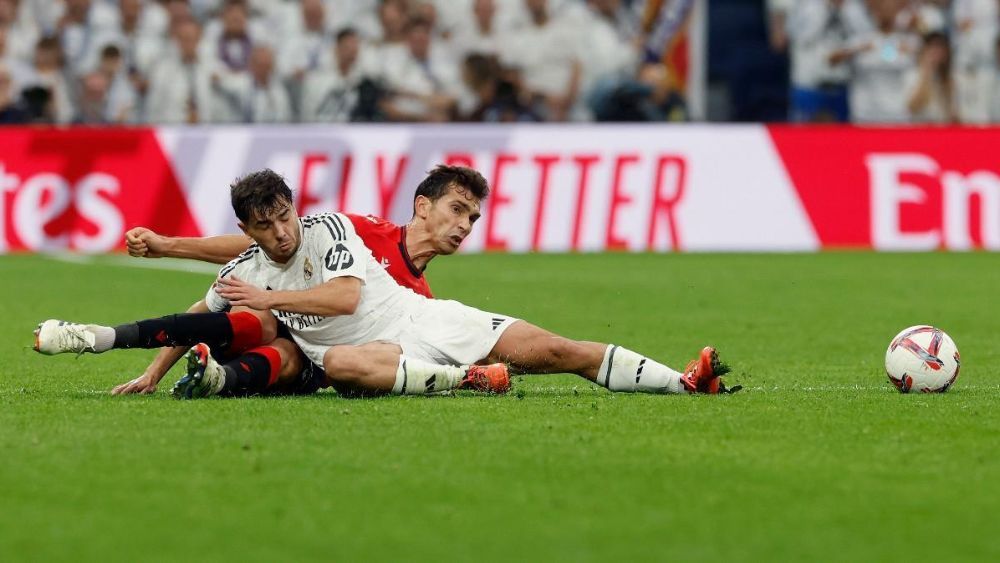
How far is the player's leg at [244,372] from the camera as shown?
24.3 ft

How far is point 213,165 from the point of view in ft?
64.4

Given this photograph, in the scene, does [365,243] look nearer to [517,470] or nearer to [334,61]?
[517,470]

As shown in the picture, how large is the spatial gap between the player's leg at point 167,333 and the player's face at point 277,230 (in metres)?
0.38

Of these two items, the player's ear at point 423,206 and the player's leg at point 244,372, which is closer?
the player's leg at point 244,372

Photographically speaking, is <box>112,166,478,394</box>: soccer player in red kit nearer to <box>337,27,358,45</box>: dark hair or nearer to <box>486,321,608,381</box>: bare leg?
<box>486,321,608,381</box>: bare leg

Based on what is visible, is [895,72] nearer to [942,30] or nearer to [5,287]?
[942,30]

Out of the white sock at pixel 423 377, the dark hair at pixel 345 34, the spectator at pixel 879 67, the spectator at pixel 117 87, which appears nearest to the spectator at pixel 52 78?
the spectator at pixel 117 87

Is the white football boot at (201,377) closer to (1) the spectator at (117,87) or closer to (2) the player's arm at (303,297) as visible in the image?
(2) the player's arm at (303,297)

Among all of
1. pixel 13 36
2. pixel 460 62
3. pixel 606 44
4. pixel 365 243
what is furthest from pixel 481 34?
pixel 365 243

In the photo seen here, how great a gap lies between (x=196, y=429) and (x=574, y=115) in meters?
15.6

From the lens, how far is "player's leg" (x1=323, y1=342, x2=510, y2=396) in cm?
769

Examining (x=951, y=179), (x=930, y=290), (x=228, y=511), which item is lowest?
(x=228, y=511)

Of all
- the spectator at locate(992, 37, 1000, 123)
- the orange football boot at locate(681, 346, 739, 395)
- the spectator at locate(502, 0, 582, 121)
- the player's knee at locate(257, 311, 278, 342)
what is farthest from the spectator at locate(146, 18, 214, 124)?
the orange football boot at locate(681, 346, 739, 395)

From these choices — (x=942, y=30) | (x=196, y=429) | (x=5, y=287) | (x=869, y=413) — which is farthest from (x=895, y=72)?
(x=196, y=429)
